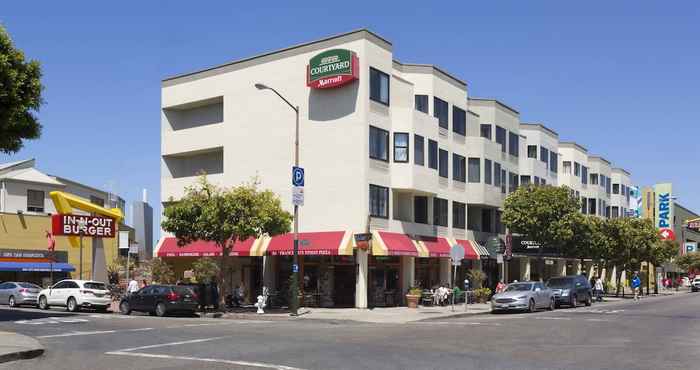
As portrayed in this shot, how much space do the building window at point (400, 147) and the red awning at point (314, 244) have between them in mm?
5457

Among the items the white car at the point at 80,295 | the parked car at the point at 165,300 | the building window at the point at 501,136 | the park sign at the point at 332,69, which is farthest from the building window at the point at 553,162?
the white car at the point at 80,295

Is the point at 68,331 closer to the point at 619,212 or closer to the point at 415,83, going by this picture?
the point at 415,83

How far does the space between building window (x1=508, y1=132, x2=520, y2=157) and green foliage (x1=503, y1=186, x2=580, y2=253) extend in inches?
254

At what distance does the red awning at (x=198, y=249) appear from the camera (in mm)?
41406

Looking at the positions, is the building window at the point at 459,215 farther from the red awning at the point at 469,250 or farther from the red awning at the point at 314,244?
the red awning at the point at 314,244

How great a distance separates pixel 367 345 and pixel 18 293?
94.6ft

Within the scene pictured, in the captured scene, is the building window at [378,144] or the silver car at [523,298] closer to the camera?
the silver car at [523,298]

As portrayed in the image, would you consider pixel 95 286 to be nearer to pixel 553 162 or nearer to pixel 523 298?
pixel 523 298

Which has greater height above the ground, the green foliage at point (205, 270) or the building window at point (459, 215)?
the building window at point (459, 215)

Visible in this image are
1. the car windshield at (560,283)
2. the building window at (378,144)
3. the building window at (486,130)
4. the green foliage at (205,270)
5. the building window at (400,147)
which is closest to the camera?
the building window at (378,144)

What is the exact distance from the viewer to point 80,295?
119 feet

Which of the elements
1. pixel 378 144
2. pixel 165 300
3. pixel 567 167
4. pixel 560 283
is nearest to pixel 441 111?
pixel 378 144

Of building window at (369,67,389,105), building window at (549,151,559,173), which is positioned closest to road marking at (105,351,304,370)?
building window at (369,67,389,105)

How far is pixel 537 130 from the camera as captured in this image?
64.4 metres
